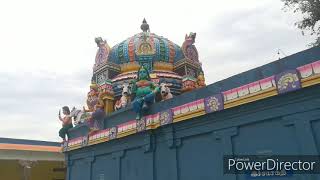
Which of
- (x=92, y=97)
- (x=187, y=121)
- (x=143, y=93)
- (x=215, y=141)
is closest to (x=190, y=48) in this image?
(x=92, y=97)

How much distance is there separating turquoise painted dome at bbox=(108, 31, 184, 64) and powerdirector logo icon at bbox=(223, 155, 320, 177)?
40.0 feet

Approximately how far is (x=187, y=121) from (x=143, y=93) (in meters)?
→ 3.08

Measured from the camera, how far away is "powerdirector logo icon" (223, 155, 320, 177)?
8.44 m

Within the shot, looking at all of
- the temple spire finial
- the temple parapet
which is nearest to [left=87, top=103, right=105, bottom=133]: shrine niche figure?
the temple parapet

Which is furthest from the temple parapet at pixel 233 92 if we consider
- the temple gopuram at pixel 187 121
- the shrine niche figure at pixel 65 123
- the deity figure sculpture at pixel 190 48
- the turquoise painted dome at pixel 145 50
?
the deity figure sculpture at pixel 190 48

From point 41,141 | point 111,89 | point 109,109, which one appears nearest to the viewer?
point 109,109

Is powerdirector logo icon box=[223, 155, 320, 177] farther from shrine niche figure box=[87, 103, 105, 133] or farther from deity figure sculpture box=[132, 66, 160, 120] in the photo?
shrine niche figure box=[87, 103, 105, 133]

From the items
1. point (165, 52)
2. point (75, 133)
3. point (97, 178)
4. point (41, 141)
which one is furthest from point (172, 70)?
point (41, 141)

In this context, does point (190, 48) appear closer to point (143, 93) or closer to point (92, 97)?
point (92, 97)

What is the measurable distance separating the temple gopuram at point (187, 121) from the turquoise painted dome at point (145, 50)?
0.24 ft

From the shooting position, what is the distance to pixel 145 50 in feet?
70.9

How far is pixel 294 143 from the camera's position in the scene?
29.0ft

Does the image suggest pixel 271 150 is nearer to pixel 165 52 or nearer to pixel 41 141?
pixel 165 52

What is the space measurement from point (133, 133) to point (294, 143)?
7307 millimetres
